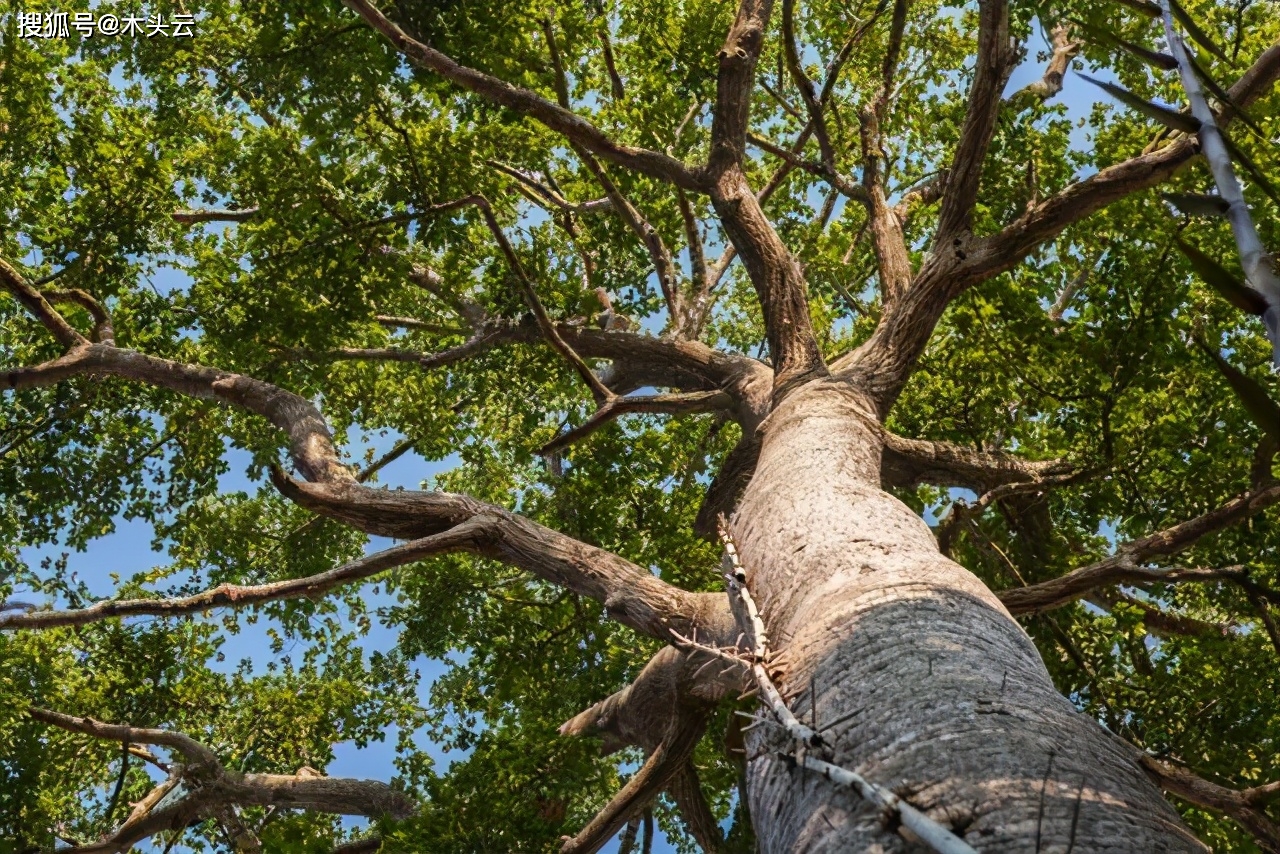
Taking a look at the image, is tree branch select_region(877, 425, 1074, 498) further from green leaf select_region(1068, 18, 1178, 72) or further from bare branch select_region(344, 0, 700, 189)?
→ green leaf select_region(1068, 18, 1178, 72)

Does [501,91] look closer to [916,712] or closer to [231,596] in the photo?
[231,596]

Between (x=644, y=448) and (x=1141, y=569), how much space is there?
471cm

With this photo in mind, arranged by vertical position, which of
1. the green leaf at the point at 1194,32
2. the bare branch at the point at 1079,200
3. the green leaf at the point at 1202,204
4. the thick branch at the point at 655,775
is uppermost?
the bare branch at the point at 1079,200

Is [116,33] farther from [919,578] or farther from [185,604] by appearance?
[919,578]

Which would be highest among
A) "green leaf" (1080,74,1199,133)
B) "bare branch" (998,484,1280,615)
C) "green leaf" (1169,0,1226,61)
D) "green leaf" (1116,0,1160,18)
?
"bare branch" (998,484,1280,615)

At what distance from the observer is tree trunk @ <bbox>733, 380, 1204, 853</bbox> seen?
2102 mm

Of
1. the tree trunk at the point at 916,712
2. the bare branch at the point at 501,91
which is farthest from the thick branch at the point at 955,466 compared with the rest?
the bare branch at the point at 501,91

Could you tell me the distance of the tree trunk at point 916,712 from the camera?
6.89 feet

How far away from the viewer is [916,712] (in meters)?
2.60

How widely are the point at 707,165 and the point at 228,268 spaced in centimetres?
398

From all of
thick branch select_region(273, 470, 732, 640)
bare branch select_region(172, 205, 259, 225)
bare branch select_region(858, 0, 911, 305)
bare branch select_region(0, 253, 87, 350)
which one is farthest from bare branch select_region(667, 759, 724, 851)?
bare branch select_region(172, 205, 259, 225)

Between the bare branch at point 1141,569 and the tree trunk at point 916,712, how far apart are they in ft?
4.64

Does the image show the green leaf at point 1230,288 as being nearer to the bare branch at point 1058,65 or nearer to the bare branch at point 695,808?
the bare branch at point 695,808

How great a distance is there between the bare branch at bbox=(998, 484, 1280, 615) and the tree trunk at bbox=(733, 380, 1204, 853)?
142 cm
